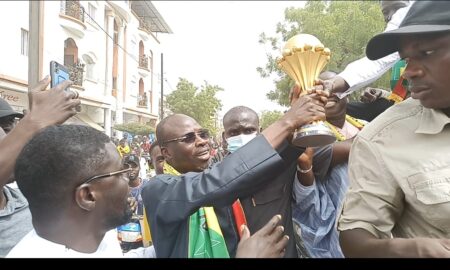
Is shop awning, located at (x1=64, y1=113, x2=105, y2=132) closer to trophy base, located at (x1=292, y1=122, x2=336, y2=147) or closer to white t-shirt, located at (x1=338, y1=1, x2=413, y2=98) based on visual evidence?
trophy base, located at (x1=292, y1=122, x2=336, y2=147)

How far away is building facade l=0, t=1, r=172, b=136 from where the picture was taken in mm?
2195

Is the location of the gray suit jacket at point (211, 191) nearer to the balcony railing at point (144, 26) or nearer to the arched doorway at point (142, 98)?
the balcony railing at point (144, 26)

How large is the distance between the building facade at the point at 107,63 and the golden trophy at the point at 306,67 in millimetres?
441

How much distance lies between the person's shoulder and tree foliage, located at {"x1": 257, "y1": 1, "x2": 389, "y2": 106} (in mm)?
256

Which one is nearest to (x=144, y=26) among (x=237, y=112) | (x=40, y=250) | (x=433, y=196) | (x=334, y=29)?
(x=237, y=112)

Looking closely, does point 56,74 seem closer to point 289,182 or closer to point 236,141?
point 236,141

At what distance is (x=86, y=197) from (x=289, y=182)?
0.79 m

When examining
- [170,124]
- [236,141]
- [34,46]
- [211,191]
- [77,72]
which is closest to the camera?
[211,191]

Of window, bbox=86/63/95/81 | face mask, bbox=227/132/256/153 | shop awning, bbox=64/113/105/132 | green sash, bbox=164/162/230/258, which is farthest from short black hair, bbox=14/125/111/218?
window, bbox=86/63/95/81

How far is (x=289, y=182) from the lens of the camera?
1.64 m

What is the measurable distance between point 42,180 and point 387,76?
4.73ft

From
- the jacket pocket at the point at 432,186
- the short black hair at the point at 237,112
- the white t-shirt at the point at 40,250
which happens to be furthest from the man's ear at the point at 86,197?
the short black hair at the point at 237,112

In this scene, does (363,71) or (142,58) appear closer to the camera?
(363,71)
